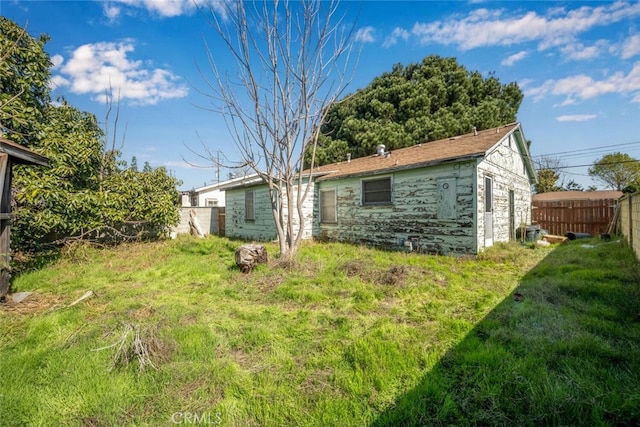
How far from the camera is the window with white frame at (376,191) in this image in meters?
9.01

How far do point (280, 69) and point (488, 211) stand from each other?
704cm

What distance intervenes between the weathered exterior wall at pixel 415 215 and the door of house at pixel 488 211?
1.00 metres

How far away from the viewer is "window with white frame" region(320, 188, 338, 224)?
10.6m

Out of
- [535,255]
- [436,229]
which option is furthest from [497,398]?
[535,255]

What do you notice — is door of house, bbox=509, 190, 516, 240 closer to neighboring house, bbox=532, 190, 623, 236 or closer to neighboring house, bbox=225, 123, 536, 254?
neighboring house, bbox=225, 123, 536, 254

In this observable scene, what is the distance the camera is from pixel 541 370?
7.22ft

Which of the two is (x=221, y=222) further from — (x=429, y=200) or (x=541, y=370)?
(x=541, y=370)

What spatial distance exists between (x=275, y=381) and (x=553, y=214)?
49.8 ft

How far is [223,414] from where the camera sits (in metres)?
1.87

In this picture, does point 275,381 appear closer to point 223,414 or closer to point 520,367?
point 223,414

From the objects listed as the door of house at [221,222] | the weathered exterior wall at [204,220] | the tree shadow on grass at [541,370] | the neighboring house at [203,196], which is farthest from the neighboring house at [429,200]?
the neighboring house at [203,196]

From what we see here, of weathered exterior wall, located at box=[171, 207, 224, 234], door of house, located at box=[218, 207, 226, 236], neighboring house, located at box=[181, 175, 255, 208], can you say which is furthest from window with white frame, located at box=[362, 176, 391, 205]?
neighboring house, located at box=[181, 175, 255, 208]

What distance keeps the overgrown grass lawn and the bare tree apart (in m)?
3.06

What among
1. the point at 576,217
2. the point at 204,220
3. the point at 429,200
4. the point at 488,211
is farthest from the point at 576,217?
the point at 204,220
